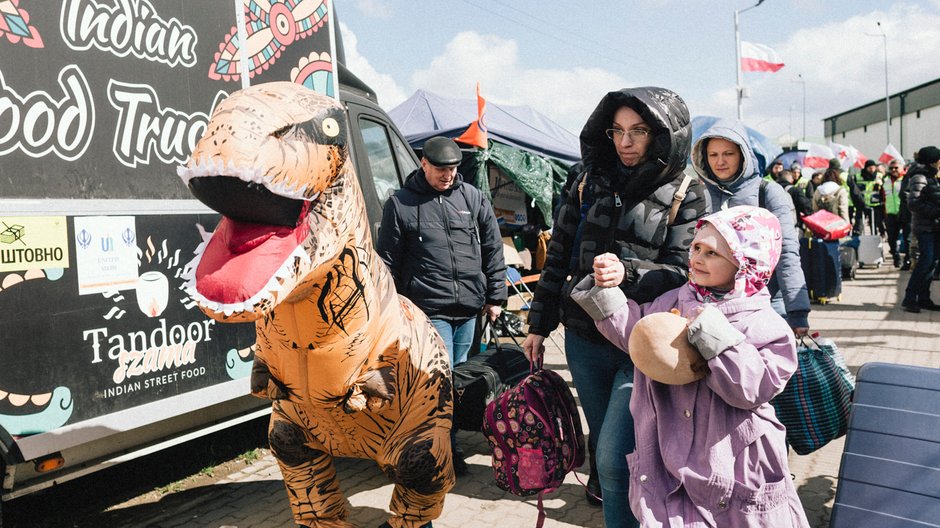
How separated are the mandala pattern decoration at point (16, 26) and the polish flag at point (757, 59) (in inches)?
755

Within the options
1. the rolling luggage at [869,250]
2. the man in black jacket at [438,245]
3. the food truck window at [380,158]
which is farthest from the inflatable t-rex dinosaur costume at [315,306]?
the rolling luggage at [869,250]

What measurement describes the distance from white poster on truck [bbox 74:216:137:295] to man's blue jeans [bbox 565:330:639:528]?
194 cm

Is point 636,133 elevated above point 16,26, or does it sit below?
below

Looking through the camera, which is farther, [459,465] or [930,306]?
[930,306]

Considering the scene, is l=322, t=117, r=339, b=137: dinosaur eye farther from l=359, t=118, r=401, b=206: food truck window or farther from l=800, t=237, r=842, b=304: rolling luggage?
l=800, t=237, r=842, b=304: rolling luggage

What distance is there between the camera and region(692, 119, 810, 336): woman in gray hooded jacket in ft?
11.4

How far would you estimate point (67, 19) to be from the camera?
2.75 meters

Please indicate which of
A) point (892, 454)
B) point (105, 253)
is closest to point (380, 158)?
point (105, 253)

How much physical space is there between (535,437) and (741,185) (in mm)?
1917

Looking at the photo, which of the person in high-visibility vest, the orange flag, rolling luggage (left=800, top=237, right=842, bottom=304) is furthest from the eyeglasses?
the person in high-visibility vest

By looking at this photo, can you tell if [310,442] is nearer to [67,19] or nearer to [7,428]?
[7,428]

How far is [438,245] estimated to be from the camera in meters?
3.81

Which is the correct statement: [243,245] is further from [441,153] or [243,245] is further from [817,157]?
[817,157]

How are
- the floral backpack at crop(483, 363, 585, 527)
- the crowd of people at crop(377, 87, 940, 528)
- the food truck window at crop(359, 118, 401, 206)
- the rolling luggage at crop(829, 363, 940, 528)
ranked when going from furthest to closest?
1. the food truck window at crop(359, 118, 401, 206)
2. the floral backpack at crop(483, 363, 585, 527)
3. the rolling luggage at crop(829, 363, 940, 528)
4. the crowd of people at crop(377, 87, 940, 528)
